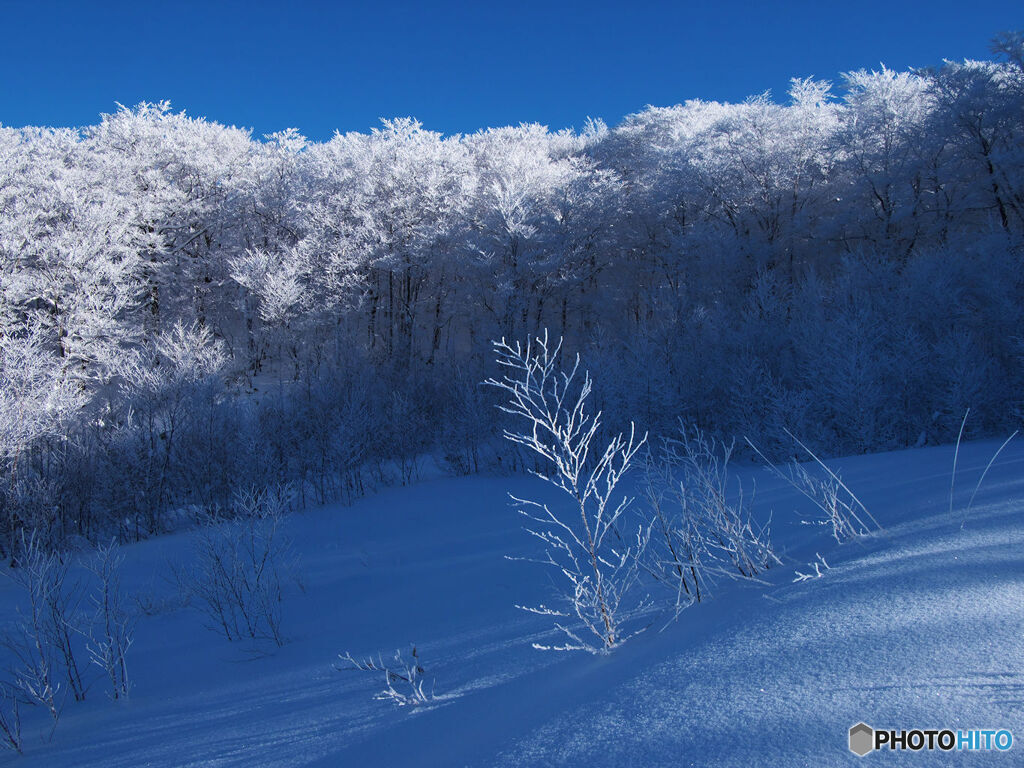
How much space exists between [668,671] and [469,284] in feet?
84.4

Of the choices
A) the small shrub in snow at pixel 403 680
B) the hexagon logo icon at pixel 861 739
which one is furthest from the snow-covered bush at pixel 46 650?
the hexagon logo icon at pixel 861 739

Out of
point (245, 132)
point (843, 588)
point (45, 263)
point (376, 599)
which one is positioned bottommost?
point (376, 599)

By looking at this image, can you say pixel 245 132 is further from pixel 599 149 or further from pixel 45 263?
pixel 599 149

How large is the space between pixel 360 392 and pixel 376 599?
1217 centimetres

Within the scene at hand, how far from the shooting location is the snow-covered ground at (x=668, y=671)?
6.11 ft

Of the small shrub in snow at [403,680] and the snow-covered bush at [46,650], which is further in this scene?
the snow-covered bush at [46,650]

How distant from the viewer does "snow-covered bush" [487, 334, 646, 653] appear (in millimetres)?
3295

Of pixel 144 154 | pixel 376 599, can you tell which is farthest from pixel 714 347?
pixel 144 154

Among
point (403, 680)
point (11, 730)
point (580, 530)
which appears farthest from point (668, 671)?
point (580, 530)

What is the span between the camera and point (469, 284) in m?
27.4

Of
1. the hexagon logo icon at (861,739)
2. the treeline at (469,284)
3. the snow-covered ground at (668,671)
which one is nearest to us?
the hexagon logo icon at (861,739)

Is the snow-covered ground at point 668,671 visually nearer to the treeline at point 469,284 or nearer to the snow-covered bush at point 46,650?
the snow-covered bush at point 46,650

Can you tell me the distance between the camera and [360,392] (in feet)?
60.5

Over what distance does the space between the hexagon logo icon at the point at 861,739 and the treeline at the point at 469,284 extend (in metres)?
13.9
